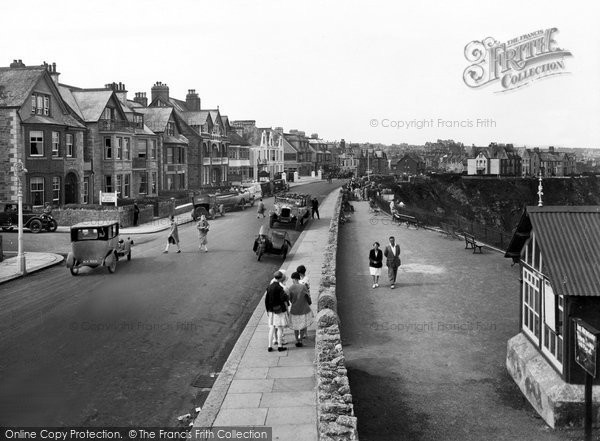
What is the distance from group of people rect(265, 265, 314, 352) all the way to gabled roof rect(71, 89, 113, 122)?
38.1 meters

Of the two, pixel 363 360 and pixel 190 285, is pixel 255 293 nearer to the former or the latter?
pixel 190 285

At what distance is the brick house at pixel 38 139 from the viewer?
38.3 m

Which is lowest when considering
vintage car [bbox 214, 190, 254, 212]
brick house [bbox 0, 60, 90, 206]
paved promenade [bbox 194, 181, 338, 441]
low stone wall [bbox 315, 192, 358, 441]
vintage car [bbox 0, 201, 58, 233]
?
paved promenade [bbox 194, 181, 338, 441]

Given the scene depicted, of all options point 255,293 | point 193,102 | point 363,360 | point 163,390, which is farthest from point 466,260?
point 193,102

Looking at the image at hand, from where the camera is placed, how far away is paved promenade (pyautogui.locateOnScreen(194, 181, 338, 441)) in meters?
9.12

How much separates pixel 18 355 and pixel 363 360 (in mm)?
7255

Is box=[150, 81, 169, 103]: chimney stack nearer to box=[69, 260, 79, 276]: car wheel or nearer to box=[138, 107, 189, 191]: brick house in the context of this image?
box=[138, 107, 189, 191]: brick house

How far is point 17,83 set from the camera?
39.8 m

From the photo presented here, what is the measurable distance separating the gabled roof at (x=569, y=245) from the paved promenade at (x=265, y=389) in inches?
178

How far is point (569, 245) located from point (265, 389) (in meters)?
5.82

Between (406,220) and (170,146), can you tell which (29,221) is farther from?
(170,146)

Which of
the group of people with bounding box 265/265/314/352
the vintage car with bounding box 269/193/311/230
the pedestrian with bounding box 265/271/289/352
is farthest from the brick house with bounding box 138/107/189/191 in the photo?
the pedestrian with bounding box 265/271/289/352

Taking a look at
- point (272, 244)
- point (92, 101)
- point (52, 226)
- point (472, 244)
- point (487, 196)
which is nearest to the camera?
point (272, 244)

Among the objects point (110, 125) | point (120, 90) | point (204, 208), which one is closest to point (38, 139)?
point (110, 125)
